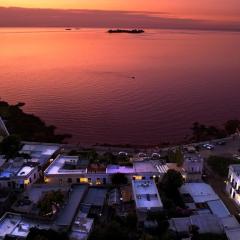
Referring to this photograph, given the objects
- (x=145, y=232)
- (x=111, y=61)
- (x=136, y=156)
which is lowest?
(x=145, y=232)

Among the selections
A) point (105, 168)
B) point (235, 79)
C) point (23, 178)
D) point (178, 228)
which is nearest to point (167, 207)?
point (178, 228)

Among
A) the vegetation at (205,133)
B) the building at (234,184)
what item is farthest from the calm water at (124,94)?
the building at (234,184)

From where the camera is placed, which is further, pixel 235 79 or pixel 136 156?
pixel 235 79

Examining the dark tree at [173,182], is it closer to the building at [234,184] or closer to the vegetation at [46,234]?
the building at [234,184]

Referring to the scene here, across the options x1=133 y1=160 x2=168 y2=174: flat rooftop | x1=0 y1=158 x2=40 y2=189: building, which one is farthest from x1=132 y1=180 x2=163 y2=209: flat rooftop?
x1=0 y1=158 x2=40 y2=189: building

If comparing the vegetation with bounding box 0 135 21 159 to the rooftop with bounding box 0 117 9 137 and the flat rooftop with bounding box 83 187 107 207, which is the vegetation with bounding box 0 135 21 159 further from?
the flat rooftop with bounding box 83 187 107 207

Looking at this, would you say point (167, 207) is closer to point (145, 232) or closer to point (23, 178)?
point (145, 232)

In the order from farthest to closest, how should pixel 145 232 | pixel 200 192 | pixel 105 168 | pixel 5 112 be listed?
pixel 5 112
pixel 105 168
pixel 200 192
pixel 145 232

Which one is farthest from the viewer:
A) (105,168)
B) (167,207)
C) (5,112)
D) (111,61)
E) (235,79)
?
(111,61)
